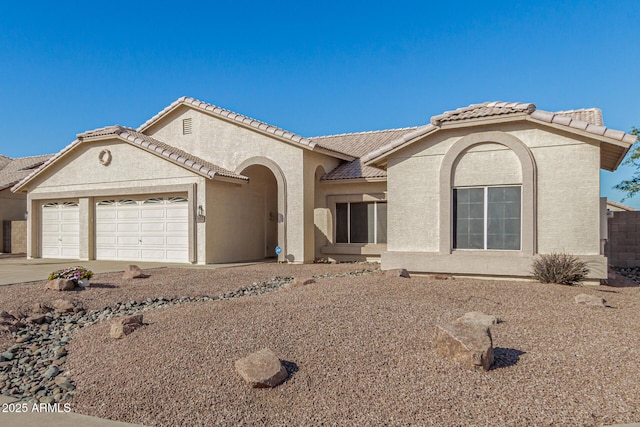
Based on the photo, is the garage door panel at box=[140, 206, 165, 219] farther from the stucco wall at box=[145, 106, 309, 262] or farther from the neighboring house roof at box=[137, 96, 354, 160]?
the neighboring house roof at box=[137, 96, 354, 160]

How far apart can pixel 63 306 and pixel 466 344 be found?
25.9ft

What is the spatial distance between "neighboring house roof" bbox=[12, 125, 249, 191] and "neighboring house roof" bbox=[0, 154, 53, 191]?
8364 mm

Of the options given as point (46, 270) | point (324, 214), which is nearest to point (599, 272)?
point (324, 214)

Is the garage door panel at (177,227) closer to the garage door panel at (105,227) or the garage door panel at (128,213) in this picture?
the garage door panel at (128,213)

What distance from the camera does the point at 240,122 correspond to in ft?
61.5

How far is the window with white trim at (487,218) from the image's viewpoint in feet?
40.0

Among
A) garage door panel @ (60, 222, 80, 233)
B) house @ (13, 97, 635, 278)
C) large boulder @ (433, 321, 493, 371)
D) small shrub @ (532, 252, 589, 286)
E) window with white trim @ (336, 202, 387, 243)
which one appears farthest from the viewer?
garage door panel @ (60, 222, 80, 233)

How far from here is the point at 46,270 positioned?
16031 mm

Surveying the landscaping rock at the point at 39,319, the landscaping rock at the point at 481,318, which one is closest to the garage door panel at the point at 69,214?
the landscaping rock at the point at 39,319

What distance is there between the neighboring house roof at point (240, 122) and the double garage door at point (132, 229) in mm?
3781

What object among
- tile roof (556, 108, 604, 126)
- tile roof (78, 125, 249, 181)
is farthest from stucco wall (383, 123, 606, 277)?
tile roof (78, 125, 249, 181)

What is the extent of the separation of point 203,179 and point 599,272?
42.2 ft

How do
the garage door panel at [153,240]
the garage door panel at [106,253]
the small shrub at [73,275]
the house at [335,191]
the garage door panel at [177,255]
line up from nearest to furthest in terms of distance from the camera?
the small shrub at [73,275]
the house at [335,191]
the garage door panel at [177,255]
the garage door panel at [153,240]
the garage door panel at [106,253]

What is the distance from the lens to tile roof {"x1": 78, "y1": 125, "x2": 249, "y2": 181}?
1735cm
